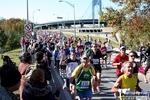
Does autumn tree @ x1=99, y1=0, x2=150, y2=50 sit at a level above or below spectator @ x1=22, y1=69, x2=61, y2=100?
above

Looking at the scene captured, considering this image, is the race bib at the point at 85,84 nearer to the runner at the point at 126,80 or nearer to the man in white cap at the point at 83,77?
the man in white cap at the point at 83,77

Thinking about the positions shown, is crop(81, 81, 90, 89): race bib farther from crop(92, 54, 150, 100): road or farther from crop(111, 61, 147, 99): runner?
crop(92, 54, 150, 100): road

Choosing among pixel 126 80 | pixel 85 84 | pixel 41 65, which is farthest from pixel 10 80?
pixel 85 84

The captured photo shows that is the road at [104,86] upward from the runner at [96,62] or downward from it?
downward

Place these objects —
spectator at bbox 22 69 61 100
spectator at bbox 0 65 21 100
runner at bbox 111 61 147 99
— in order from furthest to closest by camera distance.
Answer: runner at bbox 111 61 147 99
spectator at bbox 22 69 61 100
spectator at bbox 0 65 21 100

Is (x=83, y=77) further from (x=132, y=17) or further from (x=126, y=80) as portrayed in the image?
(x=132, y=17)

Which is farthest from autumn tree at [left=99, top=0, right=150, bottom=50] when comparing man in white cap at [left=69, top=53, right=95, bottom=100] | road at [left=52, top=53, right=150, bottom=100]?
man in white cap at [left=69, top=53, right=95, bottom=100]

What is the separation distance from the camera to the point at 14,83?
376 cm

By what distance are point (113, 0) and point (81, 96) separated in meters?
20.6

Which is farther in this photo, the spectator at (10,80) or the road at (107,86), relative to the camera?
the road at (107,86)

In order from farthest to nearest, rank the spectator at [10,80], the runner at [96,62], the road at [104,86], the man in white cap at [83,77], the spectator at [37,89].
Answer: the runner at [96,62] < the road at [104,86] < the man in white cap at [83,77] < the spectator at [37,89] < the spectator at [10,80]

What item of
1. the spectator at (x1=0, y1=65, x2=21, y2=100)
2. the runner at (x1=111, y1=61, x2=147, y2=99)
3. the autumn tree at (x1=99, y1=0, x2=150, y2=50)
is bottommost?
the runner at (x1=111, y1=61, x2=147, y2=99)

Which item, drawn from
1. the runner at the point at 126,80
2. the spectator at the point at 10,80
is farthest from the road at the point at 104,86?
the spectator at the point at 10,80

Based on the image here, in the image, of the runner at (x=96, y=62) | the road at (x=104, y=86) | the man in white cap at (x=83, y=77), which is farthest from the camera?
the runner at (x=96, y=62)
